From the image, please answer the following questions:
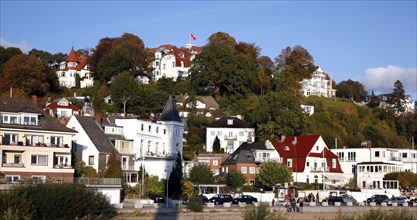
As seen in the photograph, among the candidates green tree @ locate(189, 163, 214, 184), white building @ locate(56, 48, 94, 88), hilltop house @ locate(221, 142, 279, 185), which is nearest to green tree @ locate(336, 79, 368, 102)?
white building @ locate(56, 48, 94, 88)

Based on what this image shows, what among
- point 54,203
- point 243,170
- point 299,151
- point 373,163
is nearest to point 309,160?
A: point 299,151

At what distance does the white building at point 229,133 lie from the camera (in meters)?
113

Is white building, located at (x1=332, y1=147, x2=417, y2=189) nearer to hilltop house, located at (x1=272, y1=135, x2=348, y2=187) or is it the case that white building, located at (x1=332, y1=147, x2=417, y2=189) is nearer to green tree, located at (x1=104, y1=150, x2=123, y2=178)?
hilltop house, located at (x1=272, y1=135, x2=348, y2=187)

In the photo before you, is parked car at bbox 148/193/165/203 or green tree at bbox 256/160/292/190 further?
green tree at bbox 256/160/292/190

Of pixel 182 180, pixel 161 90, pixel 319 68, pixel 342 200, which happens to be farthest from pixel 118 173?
pixel 319 68

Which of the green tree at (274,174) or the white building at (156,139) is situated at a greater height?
the white building at (156,139)

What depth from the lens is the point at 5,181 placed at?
61.7 m

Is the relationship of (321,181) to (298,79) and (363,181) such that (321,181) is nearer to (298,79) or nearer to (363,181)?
(363,181)

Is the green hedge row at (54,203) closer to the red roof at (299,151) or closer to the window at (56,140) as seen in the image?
the window at (56,140)

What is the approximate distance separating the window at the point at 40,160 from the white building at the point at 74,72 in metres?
71.1

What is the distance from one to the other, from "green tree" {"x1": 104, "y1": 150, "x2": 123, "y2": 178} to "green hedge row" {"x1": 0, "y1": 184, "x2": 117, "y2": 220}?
69.7 ft

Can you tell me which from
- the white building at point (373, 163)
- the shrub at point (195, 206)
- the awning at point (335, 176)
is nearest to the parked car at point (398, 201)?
the awning at point (335, 176)

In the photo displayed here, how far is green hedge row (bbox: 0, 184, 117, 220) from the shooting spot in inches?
1795

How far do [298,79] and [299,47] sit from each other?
291 inches
